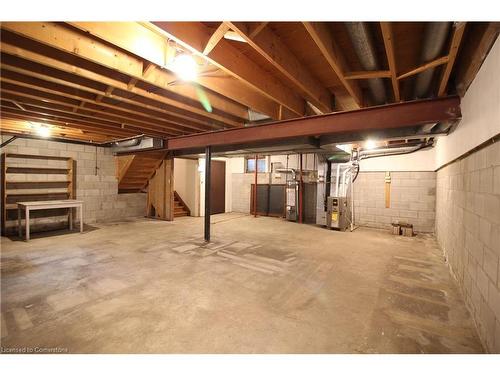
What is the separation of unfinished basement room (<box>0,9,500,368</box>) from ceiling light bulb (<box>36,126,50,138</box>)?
12 cm

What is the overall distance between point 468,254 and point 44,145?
24.3ft

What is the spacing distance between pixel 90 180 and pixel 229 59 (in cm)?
576

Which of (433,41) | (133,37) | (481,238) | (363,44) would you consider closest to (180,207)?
(133,37)

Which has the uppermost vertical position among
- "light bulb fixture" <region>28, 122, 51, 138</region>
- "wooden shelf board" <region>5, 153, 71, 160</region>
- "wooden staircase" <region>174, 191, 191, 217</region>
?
"light bulb fixture" <region>28, 122, 51, 138</region>

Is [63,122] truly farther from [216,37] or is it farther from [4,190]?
[216,37]

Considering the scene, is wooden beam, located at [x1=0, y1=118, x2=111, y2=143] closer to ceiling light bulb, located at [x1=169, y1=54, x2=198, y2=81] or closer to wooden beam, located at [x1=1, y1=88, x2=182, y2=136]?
wooden beam, located at [x1=1, y1=88, x2=182, y2=136]

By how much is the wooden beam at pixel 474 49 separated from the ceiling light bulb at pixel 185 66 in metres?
1.88

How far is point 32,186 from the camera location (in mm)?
5023

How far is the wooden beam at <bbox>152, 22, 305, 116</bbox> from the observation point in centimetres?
148

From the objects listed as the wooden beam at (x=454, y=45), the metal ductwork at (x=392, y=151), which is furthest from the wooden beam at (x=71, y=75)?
the metal ductwork at (x=392, y=151)

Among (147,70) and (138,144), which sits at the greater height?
(147,70)

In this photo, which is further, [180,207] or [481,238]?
[180,207]

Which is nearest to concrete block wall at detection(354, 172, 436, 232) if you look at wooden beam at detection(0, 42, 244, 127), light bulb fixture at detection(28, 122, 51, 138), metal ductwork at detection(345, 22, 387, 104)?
metal ductwork at detection(345, 22, 387, 104)
